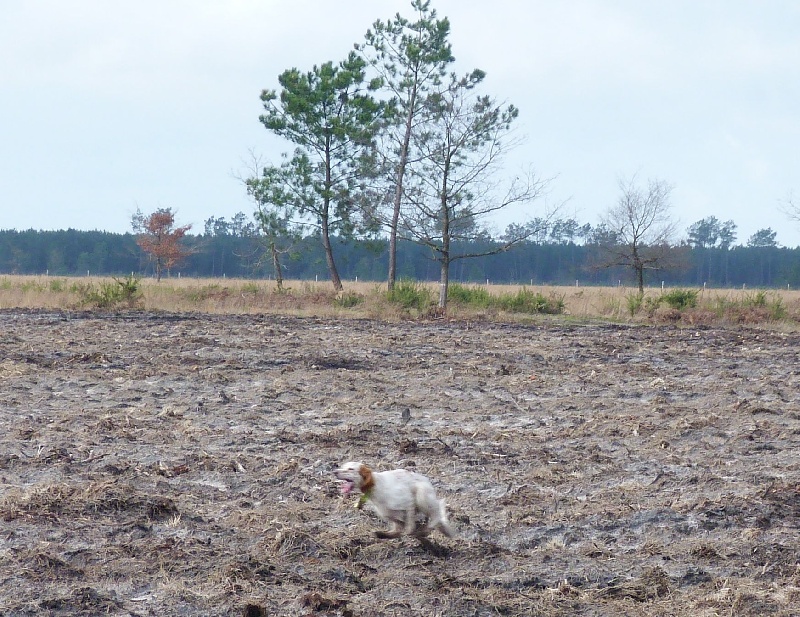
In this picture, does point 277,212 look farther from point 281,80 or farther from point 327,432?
point 327,432

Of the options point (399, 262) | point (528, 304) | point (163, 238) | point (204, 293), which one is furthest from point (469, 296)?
point (399, 262)

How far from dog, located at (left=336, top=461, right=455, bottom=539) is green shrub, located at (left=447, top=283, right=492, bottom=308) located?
1948 centimetres

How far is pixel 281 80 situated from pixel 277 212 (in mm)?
4356

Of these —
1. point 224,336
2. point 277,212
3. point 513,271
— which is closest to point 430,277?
point 513,271

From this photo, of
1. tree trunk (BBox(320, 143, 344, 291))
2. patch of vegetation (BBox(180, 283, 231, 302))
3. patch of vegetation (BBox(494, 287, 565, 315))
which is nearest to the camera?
patch of vegetation (BBox(494, 287, 565, 315))

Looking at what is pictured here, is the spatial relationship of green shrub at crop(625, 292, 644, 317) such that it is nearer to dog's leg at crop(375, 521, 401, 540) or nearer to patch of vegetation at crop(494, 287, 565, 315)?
patch of vegetation at crop(494, 287, 565, 315)

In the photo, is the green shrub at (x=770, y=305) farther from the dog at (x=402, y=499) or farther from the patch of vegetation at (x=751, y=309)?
the dog at (x=402, y=499)

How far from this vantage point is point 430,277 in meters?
93.2

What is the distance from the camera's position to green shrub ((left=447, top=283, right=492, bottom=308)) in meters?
24.1

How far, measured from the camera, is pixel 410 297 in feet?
76.8

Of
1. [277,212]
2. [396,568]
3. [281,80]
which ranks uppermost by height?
[281,80]

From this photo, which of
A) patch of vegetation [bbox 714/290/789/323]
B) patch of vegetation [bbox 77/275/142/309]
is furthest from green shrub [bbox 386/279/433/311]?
patch of vegetation [bbox 714/290/789/323]

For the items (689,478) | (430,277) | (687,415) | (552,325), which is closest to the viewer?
(689,478)

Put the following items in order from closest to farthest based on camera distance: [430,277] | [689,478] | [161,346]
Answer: [689,478], [161,346], [430,277]
